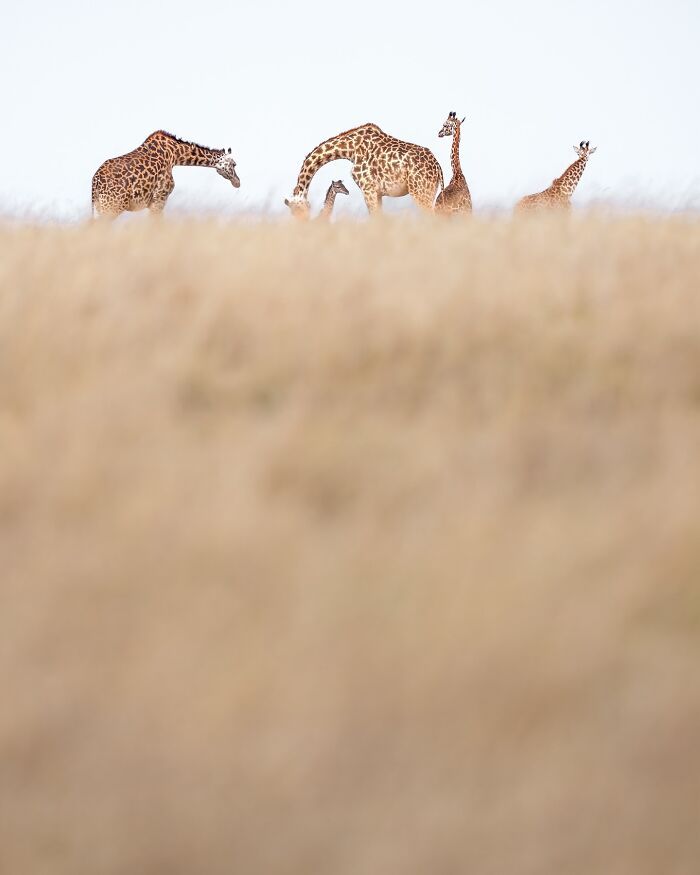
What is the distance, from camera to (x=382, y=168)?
11781 mm

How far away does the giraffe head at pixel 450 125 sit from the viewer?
1251 cm

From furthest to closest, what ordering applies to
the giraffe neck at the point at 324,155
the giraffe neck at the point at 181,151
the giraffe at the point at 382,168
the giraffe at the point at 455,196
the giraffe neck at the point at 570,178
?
the giraffe neck at the point at 570,178
the giraffe neck at the point at 181,151
the giraffe neck at the point at 324,155
the giraffe at the point at 455,196
the giraffe at the point at 382,168

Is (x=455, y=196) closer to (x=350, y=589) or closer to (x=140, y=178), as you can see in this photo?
(x=140, y=178)

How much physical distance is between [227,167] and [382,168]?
98.0 inches

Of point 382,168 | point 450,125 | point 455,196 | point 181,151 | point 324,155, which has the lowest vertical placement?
point 455,196

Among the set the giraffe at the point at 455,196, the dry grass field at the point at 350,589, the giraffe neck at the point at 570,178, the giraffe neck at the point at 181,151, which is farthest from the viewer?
the giraffe neck at the point at 570,178

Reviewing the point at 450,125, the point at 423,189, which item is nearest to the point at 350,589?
the point at 423,189

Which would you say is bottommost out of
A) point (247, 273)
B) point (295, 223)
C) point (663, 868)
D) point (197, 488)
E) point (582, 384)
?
point (663, 868)

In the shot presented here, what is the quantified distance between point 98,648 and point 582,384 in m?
2.64

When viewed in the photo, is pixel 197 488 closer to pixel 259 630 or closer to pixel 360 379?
pixel 259 630

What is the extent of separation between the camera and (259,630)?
274 centimetres

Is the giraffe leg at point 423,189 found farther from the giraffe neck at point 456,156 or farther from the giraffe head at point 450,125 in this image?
the giraffe head at point 450,125

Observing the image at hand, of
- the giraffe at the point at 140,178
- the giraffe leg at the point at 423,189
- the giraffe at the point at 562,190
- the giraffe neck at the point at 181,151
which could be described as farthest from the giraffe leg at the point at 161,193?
the giraffe at the point at 562,190

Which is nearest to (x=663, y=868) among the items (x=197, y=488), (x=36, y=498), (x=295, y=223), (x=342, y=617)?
(x=342, y=617)
